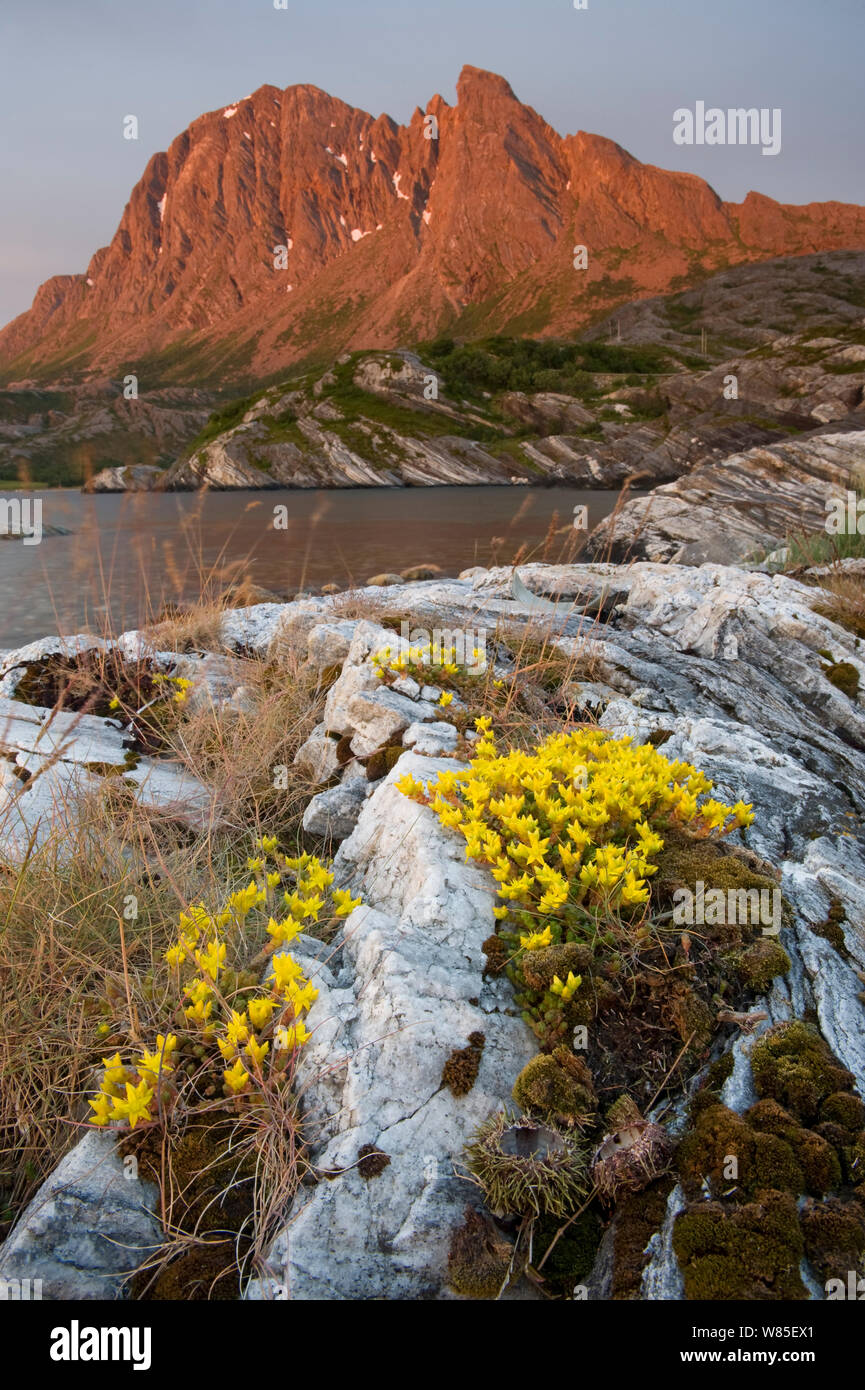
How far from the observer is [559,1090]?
8.89 ft

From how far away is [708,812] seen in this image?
12.0 ft

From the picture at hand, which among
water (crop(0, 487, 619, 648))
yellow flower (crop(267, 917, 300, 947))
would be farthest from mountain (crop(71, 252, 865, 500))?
yellow flower (crop(267, 917, 300, 947))

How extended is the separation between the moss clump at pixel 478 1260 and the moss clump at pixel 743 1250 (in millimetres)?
578

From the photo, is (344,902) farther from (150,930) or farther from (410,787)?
(150,930)

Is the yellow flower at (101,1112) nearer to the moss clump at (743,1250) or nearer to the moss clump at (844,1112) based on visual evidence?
the moss clump at (743,1250)

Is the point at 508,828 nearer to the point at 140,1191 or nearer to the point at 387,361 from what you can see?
the point at 140,1191

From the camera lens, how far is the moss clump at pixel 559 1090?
2.66m

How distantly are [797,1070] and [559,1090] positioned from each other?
85 centimetres

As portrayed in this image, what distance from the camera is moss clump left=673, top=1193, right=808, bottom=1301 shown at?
6.93 ft

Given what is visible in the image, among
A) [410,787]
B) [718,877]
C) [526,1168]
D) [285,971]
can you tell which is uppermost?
[410,787]

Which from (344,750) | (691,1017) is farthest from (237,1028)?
(344,750)

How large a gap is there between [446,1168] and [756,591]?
7.31 meters
